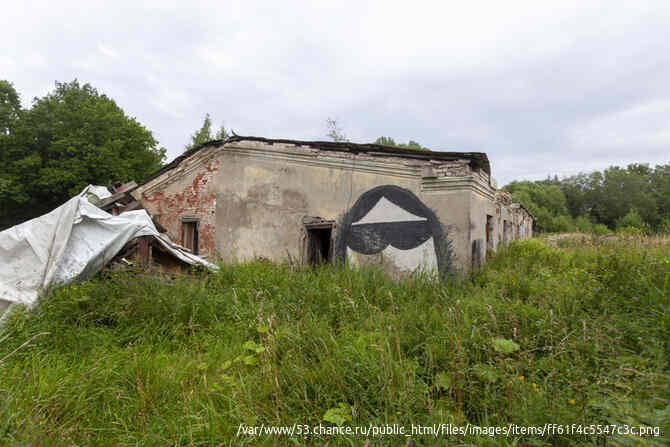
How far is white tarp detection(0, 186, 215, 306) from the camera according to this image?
460cm

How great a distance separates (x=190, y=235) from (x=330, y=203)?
184 inches

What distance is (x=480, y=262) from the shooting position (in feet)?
23.9

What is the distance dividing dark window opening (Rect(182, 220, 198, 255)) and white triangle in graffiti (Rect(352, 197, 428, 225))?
5.15m

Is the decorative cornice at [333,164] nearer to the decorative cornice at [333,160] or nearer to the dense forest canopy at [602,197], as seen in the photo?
the decorative cornice at [333,160]

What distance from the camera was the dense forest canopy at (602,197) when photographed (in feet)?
143

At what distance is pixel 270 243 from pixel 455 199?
4710mm

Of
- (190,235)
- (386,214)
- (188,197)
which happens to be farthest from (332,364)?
(188,197)

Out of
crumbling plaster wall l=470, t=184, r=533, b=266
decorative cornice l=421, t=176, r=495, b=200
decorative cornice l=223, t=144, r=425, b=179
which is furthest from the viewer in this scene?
decorative cornice l=223, t=144, r=425, b=179

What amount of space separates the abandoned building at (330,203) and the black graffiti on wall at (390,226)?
0.07 ft

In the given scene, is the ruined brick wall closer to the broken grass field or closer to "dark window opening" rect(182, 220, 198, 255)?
"dark window opening" rect(182, 220, 198, 255)

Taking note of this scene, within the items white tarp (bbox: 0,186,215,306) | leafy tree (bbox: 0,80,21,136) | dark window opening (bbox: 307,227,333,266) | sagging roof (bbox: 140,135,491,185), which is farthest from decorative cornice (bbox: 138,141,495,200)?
leafy tree (bbox: 0,80,21,136)

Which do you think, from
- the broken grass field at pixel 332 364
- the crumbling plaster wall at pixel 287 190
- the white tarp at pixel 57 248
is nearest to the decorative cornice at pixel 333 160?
the crumbling plaster wall at pixel 287 190

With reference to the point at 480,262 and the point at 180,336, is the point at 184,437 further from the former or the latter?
the point at 480,262

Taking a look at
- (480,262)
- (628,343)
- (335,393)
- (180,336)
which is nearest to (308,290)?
(180,336)
